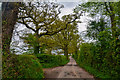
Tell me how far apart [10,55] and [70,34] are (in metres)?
25.6

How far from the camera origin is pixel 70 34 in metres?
30.5

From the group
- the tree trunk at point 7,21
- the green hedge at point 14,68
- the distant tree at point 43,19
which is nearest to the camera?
the green hedge at point 14,68

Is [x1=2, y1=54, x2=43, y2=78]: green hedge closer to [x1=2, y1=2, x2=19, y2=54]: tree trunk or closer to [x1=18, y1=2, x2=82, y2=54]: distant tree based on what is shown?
[x1=2, y1=2, x2=19, y2=54]: tree trunk

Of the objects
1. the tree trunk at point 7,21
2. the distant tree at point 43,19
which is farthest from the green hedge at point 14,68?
the distant tree at point 43,19

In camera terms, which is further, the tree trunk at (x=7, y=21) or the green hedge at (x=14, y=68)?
the tree trunk at (x=7, y=21)

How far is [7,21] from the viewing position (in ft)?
19.8

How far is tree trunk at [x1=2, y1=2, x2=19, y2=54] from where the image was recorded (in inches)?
225

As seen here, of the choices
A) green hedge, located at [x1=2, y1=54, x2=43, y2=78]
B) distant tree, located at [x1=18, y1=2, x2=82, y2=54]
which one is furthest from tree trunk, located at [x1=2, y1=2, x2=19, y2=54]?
distant tree, located at [x1=18, y1=2, x2=82, y2=54]

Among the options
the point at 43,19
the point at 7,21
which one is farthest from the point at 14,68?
the point at 43,19

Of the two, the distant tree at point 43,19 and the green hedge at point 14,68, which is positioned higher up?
the distant tree at point 43,19

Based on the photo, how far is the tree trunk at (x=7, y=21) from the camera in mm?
5719

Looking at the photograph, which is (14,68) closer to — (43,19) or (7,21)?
(7,21)

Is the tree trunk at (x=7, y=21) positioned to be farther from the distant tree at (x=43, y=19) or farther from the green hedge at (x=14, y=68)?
the distant tree at (x=43, y=19)

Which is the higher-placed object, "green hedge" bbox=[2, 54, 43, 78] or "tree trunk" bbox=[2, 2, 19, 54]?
"tree trunk" bbox=[2, 2, 19, 54]
